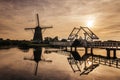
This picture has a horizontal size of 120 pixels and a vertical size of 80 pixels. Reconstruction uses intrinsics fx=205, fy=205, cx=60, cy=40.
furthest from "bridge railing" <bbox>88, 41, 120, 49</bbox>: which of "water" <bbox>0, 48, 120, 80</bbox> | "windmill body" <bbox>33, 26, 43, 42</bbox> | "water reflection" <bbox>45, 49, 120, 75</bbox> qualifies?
"windmill body" <bbox>33, 26, 43, 42</bbox>

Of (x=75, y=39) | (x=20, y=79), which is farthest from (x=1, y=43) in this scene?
(x=20, y=79)

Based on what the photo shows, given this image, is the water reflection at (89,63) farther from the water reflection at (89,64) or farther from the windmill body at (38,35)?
the windmill body at (38,35)

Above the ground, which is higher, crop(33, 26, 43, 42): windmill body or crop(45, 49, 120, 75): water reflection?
crop(33, 26, 43, 42): windmill body

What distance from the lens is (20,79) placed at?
21.1 metres

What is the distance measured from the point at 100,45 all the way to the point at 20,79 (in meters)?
36.7

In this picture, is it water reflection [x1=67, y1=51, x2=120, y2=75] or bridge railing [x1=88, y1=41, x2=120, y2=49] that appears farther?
bridge railing [x1=88, y1=41, x2=120, y2=49]

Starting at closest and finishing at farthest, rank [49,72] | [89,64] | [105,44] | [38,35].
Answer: [49,72] < [89,64] < [105,44] < [38,35]

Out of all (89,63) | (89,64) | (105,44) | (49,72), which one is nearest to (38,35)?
(105,44)

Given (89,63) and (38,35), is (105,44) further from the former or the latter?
(38,35)

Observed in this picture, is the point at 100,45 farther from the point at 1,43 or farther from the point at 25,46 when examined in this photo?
the point at 1,43

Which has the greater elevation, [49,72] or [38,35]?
[38,35]

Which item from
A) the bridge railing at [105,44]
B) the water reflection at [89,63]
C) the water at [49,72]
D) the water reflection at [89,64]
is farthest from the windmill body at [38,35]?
the water at [49,72]

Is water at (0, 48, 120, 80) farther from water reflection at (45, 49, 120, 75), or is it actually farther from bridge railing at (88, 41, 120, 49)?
bridge railing at (88, 41, 120, 49)

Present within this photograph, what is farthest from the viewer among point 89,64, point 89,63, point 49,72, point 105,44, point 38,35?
point 38,35
